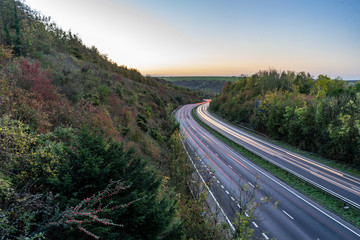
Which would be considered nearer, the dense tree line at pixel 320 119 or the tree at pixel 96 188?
the tree at pixel 96 188

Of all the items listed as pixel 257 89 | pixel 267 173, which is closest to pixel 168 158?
pixel 267 173

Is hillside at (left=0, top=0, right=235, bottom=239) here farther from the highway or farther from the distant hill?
the highway

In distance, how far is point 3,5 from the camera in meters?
20.9

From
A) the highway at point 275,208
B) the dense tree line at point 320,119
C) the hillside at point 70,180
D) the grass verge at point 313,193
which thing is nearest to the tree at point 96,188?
the hillside at point 70,180

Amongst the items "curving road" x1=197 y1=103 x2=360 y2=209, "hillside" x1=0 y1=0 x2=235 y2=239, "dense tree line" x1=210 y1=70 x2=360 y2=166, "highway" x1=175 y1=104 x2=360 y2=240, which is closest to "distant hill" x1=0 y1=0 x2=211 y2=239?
"hillside" x1=0 y1=0 x2=235 y2=239

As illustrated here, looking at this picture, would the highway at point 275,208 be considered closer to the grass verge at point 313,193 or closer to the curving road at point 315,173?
the grass verge at point 313,193

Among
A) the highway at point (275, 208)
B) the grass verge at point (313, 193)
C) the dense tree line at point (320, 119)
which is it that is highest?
the dense tree line at point (320, 119)

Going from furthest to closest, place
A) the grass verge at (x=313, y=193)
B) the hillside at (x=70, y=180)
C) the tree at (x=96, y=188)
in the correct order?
the grass verge at (x=313, y=193) < the tree at (x=96, y=188) < the hillside at (x=70, y=180)

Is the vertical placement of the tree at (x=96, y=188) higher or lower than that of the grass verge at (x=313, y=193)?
higher

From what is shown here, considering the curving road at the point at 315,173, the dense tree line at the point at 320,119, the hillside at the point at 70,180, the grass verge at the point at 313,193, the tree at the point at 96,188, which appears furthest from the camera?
the dense tree line at the point at 320,119

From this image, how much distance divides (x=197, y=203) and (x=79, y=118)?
1023 centimetres

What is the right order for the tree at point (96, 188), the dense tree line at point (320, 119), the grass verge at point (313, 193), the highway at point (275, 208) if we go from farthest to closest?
the dense tree line at point (320, 119) < the grass verge at point (313, 193) < the highway at point (275, 208) < the tree at point (96, 188)

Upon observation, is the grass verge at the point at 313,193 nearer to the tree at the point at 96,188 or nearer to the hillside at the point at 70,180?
the hillside at the point at 70,180

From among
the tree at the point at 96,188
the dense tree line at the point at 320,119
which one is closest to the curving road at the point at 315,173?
the dense tree line at the point at 320,119
